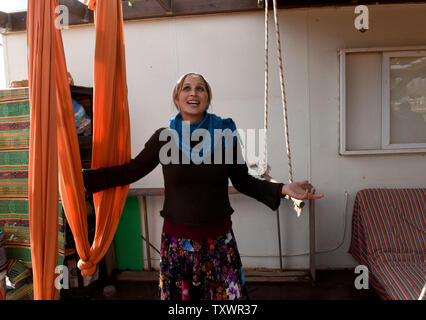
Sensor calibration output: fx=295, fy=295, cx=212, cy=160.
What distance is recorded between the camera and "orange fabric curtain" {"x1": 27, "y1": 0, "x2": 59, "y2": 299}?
93cm

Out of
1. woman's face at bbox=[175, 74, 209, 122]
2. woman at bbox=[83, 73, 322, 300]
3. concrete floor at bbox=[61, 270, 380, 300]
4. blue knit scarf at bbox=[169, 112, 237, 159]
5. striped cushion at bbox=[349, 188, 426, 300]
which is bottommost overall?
concrete floor at bbox=[61, 270, 380, 300]

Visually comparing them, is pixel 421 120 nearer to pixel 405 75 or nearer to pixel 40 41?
pixel 405 75

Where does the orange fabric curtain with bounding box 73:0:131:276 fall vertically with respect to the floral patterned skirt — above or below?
above

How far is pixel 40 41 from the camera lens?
0.95 meters

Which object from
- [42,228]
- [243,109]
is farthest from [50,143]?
[243,109]

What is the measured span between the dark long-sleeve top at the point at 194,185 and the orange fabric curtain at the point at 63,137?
0.27 feet

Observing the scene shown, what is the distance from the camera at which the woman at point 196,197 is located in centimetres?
123

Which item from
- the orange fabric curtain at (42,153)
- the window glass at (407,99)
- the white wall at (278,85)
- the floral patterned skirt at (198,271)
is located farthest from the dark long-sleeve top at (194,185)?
the window glass at (407,99)

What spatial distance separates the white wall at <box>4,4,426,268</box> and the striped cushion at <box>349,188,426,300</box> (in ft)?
0.48

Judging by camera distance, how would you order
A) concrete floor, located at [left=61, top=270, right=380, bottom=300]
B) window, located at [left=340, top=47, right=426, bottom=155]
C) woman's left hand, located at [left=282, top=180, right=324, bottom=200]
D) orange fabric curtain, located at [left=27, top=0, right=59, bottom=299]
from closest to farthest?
orange fabric curtain, located at [left=27, top=0, right=59, bottom=299] < woman's left hand, located at [left=282, top=180, right=324, bottom=200] < concrete floor, located at [left=61, top=270, right=380, bottom=300] < window, located at [left=340, top=47, right=426, bottom=155]

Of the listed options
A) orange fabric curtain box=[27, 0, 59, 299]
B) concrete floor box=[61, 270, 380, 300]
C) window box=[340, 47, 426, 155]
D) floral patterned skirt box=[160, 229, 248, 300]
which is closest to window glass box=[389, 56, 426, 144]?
window box=[340, 47, 426, 155]

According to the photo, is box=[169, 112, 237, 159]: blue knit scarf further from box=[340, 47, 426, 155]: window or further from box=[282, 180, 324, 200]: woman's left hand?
box=[340, 47, 426, 155]: window

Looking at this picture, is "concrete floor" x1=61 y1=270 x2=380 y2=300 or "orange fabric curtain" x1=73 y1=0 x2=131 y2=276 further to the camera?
"concrete floor" x1=61 y1=270 x2=380 y2=300
